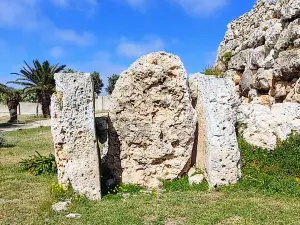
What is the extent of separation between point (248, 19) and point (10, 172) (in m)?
13.6

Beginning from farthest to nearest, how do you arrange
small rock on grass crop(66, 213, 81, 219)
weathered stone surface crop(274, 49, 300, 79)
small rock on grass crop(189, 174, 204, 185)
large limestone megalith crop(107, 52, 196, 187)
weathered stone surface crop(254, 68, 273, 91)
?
1. weathered stone surface crop(254, 68, 273, 91)
2. weathered stone surface crop(274, 49, 300, 79)
3. large limestone megalith crop(107, 52, 196, 187)
4. small rock on grass crop(189, 174, 204, 185)
5. small rock on grass crop(66, 213, 81, 219)

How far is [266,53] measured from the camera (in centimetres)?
1573

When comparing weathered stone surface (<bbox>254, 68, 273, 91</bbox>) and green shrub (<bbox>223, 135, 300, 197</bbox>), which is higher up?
weathered stone surface (<bbox>254, 68, 273, 91</bbox>)

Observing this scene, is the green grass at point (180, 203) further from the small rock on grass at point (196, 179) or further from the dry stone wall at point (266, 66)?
the dry stone wall at point (266, 66)

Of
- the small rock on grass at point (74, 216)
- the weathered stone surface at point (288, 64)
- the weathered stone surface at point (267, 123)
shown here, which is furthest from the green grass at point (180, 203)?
the weathered stone surface at point (288, 64)

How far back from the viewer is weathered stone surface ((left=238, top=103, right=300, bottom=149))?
10.3m

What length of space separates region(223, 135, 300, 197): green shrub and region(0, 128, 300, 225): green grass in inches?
0.9

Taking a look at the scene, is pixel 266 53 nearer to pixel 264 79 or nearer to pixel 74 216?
pixel 264 79

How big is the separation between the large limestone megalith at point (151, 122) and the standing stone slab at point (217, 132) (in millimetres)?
409

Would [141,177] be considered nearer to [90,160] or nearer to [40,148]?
[90,160]

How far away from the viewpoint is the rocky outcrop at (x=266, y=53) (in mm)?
13953

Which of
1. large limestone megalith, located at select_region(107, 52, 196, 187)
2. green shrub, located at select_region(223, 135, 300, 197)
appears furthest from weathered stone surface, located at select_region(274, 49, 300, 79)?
large limestone megalith, located at select_region(107, 52, 196, 187)

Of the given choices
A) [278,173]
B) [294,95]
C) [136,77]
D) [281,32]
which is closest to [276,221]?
[278,173]

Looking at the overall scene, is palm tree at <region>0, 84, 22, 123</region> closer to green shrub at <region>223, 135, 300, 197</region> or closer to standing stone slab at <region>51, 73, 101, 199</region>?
standing stone slab at <region>51, 73, 101, 199</region>
